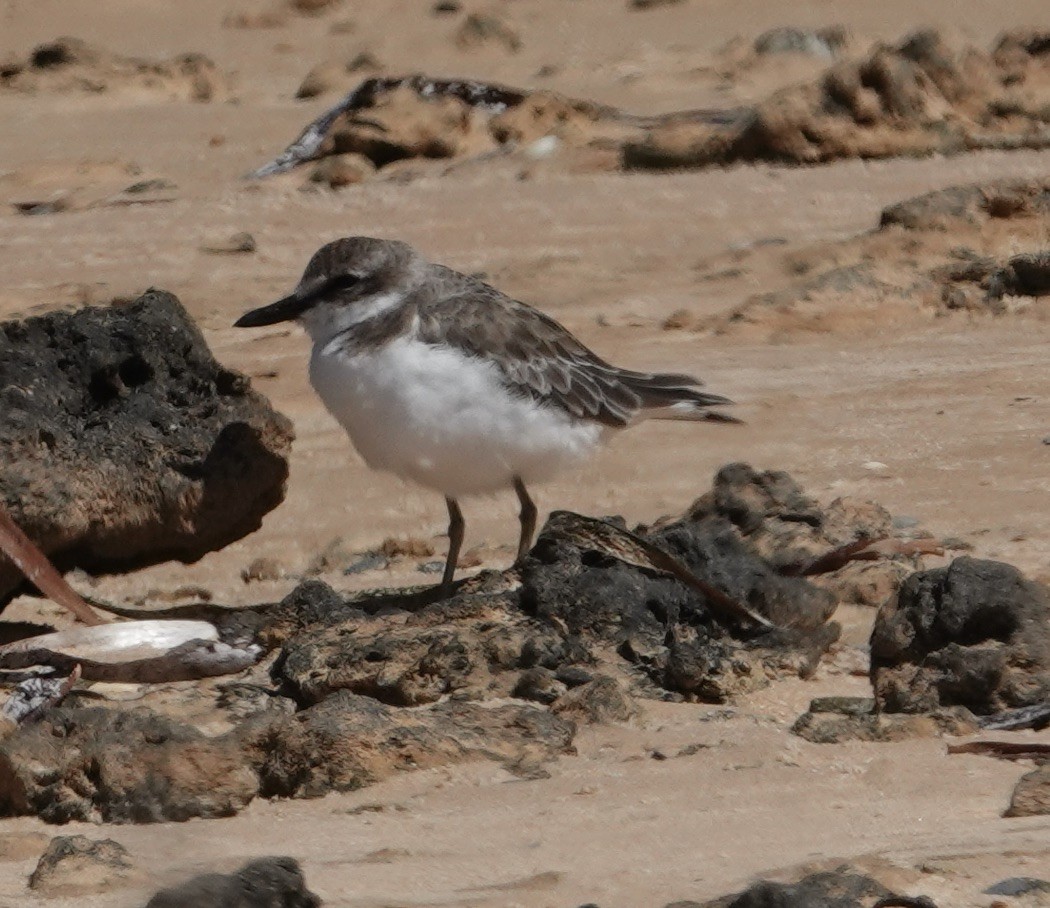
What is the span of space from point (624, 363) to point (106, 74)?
26.3ft

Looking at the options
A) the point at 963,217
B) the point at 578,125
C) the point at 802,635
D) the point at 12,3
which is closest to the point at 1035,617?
the point at 802,635

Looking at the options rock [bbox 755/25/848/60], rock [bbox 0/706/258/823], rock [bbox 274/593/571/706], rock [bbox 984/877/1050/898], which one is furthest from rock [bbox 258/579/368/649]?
rock [bbox 755/25/848/60]

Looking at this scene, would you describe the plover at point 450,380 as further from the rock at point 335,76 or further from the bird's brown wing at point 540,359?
the rock at point 335,76

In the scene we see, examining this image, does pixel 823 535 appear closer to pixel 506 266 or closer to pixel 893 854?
pixel 893 854

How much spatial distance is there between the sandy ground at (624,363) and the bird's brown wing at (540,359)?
16.8 inches

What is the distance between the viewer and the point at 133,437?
5988 mm

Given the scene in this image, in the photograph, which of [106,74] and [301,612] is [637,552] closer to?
[301,612]

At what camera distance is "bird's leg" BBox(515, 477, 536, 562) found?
6.62 m

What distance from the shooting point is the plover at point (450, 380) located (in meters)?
6.18

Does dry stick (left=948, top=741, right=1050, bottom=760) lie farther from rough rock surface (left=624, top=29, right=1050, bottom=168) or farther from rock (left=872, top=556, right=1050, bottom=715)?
rough rock surface (left=624, top=29, right=1050, bottom=168)

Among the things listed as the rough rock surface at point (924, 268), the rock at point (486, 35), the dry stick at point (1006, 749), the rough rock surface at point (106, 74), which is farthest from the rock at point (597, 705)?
the rock at point (486, 35)

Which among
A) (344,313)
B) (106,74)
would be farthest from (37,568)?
(106,74)

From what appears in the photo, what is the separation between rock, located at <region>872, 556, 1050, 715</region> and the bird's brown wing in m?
1.68

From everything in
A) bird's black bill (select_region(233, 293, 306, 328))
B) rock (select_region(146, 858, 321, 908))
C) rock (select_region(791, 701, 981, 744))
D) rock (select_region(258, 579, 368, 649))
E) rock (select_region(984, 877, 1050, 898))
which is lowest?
rock (select_region(791, 701, 981, 744))
